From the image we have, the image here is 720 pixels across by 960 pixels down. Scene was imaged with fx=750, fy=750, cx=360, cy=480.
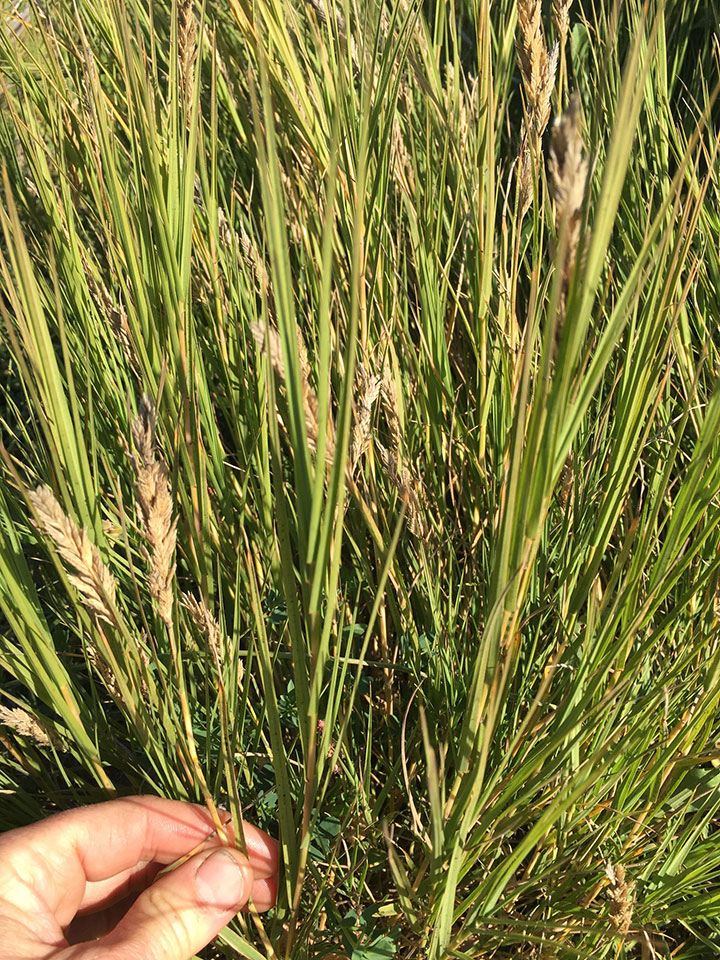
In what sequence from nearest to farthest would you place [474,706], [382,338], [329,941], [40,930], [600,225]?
[600,225]
[474,706]
[40,930]
[329,941]
[382,338]

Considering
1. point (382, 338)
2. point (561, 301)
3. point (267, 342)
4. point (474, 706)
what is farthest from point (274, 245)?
point (382, 338)

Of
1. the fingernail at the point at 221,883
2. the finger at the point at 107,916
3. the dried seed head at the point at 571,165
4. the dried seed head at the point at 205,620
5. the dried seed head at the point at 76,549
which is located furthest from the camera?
the finger at the point at 107,916

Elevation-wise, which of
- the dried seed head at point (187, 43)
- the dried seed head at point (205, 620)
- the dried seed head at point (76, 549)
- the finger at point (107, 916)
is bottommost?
the finger at point (107, 916)

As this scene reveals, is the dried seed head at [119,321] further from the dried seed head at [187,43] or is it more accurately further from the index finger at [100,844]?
the index finger at [100,844]

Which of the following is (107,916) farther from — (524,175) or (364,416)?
(524,175)

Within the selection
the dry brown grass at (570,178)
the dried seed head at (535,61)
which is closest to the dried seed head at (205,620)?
the dry brown grass at (570,178)

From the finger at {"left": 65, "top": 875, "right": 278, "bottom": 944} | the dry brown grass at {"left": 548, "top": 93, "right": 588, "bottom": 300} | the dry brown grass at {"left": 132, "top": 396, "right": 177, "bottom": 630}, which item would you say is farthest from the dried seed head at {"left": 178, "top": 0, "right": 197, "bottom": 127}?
the finger at {"left": 65, "top": 875, "right": 278, "bottom": 944}

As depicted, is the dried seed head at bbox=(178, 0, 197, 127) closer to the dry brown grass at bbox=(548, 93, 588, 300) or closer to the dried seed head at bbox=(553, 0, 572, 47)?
the dried seed head at bbox=(553, 0, 572, 47)

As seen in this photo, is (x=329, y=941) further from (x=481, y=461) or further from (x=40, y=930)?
(x=481, y=461)
